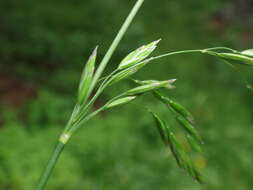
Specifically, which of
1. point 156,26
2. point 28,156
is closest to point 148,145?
point 28,156

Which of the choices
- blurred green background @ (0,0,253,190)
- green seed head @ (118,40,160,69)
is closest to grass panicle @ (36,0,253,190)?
green seed head @ (118,40,160,69)

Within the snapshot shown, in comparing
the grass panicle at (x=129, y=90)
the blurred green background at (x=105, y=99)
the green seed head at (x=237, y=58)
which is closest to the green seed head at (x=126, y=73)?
the grass panicle at (x=129, y=90)

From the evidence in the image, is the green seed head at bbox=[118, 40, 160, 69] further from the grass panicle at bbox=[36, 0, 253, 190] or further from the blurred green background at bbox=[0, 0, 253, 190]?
the blurred green background at bbox=[0, 0, 253, 190]

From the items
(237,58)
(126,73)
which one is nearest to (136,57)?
(126,73)

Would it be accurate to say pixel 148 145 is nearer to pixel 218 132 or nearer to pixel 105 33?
pixel 218 132

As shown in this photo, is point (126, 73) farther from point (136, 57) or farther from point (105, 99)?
point (105, 99)

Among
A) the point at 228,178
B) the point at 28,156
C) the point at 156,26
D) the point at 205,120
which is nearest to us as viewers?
the point at 28,156

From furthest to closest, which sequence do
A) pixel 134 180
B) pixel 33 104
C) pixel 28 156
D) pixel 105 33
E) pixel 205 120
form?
pixel 105 33
pixel 205 120
pixel 33 104
pixel 28 156
pixel 134 180

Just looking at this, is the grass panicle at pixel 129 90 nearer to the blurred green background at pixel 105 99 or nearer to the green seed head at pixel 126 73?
the green seed head at pixel 126 73
